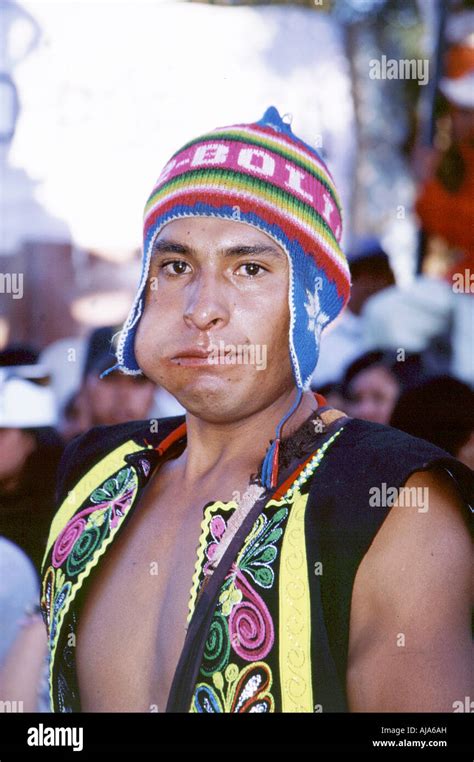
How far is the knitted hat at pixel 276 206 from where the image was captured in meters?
1.97

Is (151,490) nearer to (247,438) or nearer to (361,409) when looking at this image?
(247,438)

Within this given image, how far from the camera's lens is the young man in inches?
65.7

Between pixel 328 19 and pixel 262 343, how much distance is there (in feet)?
10.6

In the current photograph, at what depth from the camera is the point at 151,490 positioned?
7.30ft

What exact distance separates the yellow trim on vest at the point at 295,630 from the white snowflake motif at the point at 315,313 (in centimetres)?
50

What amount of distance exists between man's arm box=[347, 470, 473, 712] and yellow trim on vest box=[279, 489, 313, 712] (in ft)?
0.27

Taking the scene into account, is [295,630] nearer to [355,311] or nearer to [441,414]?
[441,414]

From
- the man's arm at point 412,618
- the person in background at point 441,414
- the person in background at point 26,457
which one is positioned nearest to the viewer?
the man's arm at point 412,618

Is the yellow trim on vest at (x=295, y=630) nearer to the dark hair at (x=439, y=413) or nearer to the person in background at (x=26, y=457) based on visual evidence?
the dark hair at (x=439, y=413)

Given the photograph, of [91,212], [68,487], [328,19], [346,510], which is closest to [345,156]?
[328,19]

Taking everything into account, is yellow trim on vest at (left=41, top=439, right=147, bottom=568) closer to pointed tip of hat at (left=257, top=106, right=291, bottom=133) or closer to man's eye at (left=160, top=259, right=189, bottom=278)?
man's eye at (left=160, top=259, right=189, bottom=278)

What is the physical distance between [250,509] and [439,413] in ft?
5.37

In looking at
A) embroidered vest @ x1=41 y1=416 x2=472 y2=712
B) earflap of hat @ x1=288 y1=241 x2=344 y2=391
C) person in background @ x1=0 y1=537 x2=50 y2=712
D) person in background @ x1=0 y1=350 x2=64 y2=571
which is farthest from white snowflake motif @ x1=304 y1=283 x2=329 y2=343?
person in background @ x1=0 y1=350 x2=64 y2=571

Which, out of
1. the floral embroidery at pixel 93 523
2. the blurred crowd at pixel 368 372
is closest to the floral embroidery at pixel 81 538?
the floral embroidery at pixel 93 523
